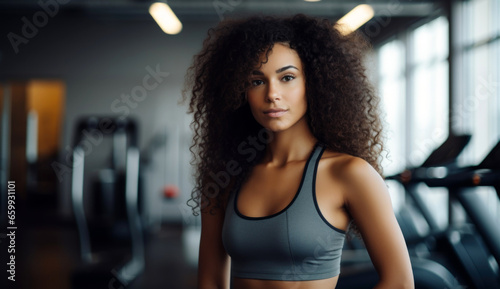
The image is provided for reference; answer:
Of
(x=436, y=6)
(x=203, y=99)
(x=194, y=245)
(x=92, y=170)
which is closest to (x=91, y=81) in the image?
(x=92, y=170)

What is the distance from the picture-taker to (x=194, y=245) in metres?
5.92

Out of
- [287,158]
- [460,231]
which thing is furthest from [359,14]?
[287,158]

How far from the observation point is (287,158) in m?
1.17

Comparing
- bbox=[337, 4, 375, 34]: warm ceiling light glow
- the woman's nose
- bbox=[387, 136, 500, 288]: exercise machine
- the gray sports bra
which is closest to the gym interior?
bbox=[387, 136, 500, 288]: exercise machine

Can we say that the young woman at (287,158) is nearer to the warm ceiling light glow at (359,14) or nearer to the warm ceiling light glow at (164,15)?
the warm ceiling light glow at (359,14)

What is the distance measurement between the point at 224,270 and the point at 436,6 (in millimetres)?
6162

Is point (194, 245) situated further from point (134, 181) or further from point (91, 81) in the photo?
point (91, 81)

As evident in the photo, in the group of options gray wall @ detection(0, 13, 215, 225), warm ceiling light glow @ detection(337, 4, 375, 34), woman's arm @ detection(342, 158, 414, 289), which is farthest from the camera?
gray wall @ detection(0, 13, 215, 225)

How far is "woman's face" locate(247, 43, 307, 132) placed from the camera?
3.57ft

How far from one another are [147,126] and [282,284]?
7.45 m

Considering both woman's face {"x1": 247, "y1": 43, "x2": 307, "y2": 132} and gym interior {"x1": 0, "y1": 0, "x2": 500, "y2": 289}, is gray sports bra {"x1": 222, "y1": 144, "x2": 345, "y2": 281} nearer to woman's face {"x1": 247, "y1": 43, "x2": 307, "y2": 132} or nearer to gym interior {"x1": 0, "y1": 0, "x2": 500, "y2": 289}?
woman's face {"x1": 247, "y1": 43, "x2": 307, "y2": 132}

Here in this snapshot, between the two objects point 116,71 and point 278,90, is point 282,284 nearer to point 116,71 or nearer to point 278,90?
point 278,90

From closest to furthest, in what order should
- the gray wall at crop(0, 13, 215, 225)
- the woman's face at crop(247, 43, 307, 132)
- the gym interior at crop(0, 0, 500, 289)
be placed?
the woman's face at crop(247, 43, 307, 132) → the gym interior at crop(0, 0, 500, 289) → the gray wall at crop(0, 13, 215, 225)

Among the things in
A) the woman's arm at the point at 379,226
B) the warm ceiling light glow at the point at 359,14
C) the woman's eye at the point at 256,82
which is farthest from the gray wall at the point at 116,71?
the woman's arm at the point at 379,226
